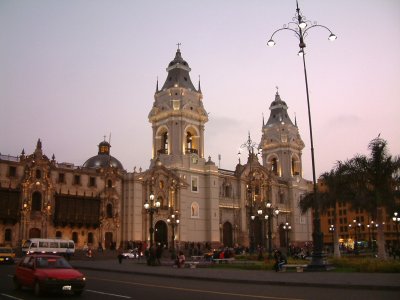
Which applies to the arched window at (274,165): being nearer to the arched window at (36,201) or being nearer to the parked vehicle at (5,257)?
the arched window at (36,201)

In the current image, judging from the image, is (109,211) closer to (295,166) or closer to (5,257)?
(5,257)

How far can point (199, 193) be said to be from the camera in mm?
62625

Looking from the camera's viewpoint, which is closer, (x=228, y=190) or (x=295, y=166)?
(x=228, y=190)

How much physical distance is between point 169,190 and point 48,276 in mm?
45229

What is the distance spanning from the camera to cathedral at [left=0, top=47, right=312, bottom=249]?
4719 centimetres

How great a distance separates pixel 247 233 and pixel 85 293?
179 feet

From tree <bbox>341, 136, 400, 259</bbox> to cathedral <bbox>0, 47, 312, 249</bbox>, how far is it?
1239 cm

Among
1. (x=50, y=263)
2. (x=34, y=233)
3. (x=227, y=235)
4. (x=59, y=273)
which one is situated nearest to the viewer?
(x=59, y=273)

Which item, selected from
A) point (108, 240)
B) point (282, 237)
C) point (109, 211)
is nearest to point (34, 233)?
point (108, 240)

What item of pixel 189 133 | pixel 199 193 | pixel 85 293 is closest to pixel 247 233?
pixel 199 193

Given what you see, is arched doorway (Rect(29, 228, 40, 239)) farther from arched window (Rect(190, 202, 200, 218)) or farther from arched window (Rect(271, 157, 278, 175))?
arched window (Rect(271, 157, 278, 175))

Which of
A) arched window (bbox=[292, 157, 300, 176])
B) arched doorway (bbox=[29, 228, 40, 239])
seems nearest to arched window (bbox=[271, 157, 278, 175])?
arched window (bbox=[292, 157, 300, 176])

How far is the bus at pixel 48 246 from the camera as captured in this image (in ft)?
126

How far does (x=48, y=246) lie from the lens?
1550 inches
